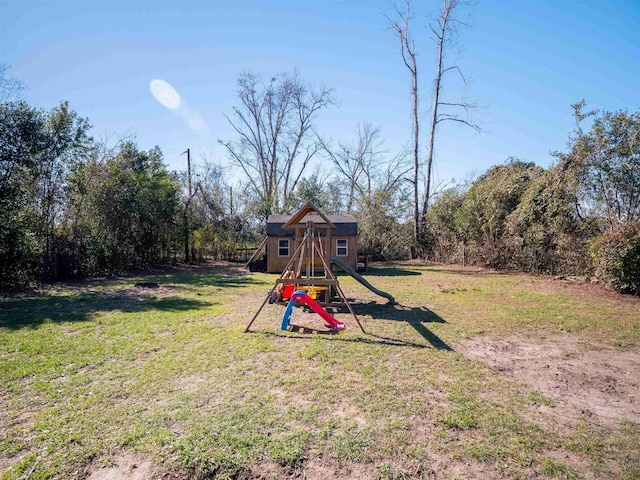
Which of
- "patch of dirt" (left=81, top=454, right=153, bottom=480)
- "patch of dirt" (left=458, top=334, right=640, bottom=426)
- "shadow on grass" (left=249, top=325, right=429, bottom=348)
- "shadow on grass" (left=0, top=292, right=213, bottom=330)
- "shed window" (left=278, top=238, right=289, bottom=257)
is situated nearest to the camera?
"patch of dirt" (left=81, top=454, right=153, bottom=480)

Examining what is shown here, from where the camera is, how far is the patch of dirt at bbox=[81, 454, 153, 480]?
2.60 metres

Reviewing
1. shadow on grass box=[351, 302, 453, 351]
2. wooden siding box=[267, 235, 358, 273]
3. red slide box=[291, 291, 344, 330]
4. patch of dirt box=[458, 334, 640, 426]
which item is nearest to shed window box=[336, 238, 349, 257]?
wooden siding box=[267, 235, 358, 273]

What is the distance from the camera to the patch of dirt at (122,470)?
2.60 meters

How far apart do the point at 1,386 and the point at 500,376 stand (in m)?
6.48

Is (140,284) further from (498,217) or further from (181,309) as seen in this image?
(498,217)

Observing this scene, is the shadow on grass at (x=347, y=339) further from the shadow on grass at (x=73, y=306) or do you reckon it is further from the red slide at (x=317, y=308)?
the shadow on grass at (x=73, y=306)

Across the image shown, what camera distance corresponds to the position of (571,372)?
15.8 ft

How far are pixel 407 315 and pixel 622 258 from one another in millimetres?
7810

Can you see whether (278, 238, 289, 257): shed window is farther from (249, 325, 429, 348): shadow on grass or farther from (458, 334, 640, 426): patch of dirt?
(458, 334, 640, 426): patch of dirt

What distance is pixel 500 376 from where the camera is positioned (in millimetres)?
4602

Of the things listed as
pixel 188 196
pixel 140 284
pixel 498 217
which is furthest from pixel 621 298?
pixel 188 196

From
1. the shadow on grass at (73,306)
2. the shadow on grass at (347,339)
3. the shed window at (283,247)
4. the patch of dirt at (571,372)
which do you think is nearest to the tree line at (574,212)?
the patch of dirt at (571,372)

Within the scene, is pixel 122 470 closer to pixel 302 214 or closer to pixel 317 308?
pixel 317 308

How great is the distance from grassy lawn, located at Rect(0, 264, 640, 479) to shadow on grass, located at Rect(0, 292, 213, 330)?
10cm
